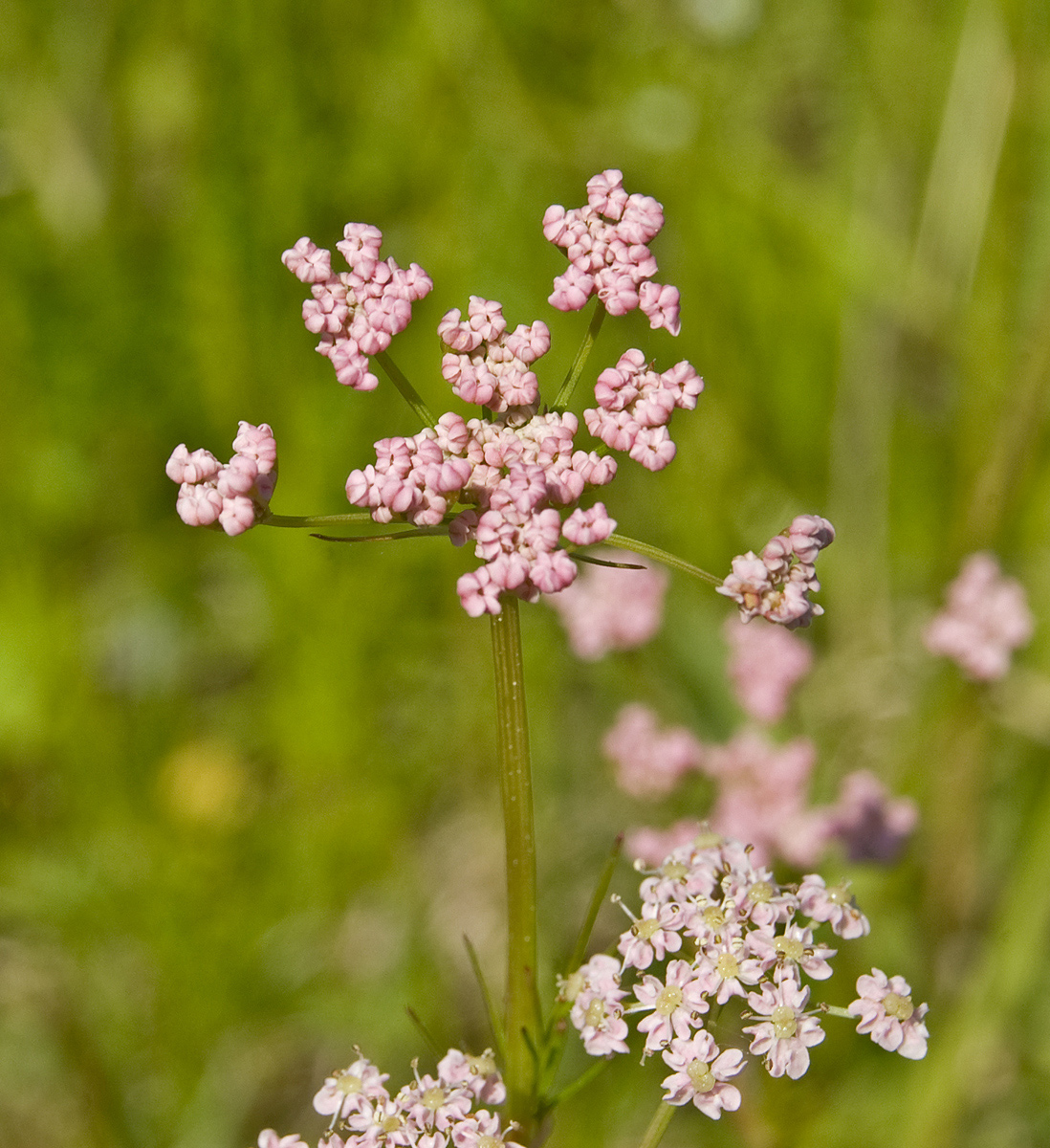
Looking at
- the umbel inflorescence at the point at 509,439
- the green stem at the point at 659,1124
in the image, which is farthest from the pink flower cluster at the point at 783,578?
the green stem at the point at 659,1124

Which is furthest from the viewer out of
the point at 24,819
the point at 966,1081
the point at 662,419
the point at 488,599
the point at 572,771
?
the point at 572,771

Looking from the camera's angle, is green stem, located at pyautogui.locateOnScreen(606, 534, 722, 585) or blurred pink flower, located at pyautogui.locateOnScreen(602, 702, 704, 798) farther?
blurred pink flower, located at pyautogui.locateOnScreen(602, 702, 704, 798)

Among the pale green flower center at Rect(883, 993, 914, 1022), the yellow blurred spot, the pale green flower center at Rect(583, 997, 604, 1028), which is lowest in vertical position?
the yellow blurred spot

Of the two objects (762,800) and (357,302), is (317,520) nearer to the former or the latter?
(357,302)

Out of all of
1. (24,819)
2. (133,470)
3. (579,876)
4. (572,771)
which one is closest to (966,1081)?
(579,876)

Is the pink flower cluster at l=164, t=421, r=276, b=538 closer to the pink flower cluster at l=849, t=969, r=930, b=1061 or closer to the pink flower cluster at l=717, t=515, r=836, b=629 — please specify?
the pink flower cluster at l=717, t=515, r=836, b=629

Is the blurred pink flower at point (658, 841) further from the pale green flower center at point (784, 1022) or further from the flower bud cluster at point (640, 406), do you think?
the flower bud cluster at point (640, 406)

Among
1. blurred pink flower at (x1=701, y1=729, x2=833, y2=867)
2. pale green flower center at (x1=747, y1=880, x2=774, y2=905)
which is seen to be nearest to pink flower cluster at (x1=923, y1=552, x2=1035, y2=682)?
blurred pink flower at (x1=701, y1=729, x2=833, y2=867)

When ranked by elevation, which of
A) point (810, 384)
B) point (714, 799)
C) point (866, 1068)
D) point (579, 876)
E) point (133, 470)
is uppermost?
point (810, 384)

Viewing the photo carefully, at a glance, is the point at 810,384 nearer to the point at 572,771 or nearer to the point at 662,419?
the point at 572,771
